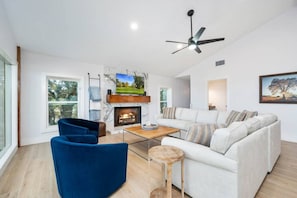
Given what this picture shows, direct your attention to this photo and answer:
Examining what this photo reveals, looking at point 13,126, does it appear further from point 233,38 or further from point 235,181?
point 233,38

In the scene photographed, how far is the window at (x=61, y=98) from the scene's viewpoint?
415 cm

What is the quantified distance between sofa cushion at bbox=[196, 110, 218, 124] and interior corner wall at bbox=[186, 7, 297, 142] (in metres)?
1.56

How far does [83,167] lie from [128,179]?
2.85ft

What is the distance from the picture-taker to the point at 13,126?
333cm

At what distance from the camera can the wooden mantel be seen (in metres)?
4.97

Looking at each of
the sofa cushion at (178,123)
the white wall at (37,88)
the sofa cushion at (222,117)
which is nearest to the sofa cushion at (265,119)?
the sofa cushion at (222,117)

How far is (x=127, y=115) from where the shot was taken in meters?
5.69

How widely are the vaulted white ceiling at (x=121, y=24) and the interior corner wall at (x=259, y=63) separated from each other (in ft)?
1.03

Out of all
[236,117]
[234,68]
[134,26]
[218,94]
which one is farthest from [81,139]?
[218,94]

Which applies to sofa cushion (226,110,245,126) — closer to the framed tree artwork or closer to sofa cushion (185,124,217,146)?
sofa cushion (185,124,217,146)

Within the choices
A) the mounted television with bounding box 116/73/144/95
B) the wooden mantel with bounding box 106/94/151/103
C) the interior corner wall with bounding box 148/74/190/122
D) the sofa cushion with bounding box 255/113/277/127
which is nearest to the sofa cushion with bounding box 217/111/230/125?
the sofa cushion with bounding box 255/113/277/127

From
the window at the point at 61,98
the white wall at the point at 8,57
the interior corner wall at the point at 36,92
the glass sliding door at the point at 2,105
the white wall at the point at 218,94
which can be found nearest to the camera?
the white wall at the point at 8,57

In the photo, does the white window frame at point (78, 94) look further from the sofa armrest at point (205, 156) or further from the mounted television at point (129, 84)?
the sofa armrest at point (205, 156)

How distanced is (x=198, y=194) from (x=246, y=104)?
14.2 feet
